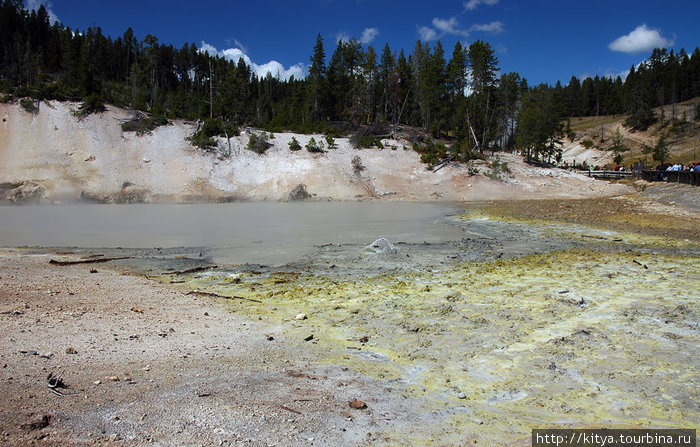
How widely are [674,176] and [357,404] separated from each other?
49.4 m

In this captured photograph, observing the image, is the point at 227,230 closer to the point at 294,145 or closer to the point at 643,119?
the point at 294,145

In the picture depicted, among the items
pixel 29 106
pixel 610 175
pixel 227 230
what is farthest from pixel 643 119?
pixel 29 106

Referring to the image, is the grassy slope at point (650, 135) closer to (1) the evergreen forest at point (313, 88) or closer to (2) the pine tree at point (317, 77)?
(1) the evergreen forest at point (313, 88)

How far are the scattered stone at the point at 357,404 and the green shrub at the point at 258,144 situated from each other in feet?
141

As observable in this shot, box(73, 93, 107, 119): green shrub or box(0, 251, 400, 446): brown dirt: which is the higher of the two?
box(73, 93, 107, 119): green shrub

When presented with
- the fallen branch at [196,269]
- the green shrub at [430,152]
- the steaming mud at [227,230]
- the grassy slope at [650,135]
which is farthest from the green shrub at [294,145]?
the grassy slope at [650,135]

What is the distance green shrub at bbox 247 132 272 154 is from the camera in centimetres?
4591

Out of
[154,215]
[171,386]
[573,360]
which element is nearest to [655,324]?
[573,360]

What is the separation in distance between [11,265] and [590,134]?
11858 centimetres

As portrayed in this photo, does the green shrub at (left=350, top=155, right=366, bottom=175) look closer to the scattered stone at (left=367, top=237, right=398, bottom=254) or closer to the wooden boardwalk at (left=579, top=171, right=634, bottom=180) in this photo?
the scattered stone at (left=367, top=237, right=398, bottom=254)

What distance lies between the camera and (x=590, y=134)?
351 ft

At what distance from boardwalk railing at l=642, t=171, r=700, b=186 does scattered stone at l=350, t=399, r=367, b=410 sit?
43241 mm

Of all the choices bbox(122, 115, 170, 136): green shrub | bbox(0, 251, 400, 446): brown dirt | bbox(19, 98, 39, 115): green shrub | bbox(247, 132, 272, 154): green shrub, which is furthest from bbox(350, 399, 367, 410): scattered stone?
bbox(19, 98, 39, 115): green shrub

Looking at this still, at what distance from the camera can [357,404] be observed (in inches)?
194
